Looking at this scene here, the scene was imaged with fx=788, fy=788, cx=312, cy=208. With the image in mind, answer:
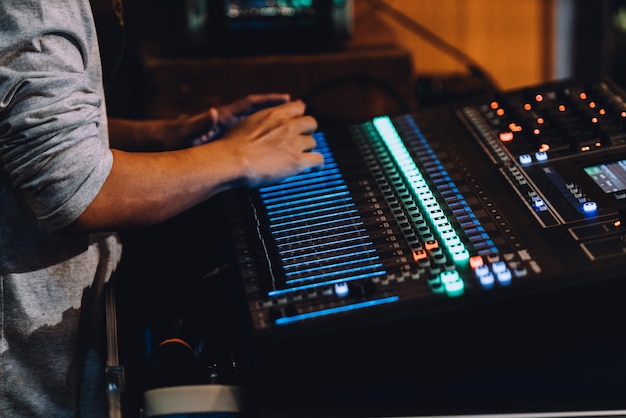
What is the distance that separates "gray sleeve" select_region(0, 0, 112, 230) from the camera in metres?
0.75

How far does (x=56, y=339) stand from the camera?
0.88 meters

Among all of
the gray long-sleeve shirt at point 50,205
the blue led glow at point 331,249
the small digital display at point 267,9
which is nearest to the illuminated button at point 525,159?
the blue led glow at point 331,249

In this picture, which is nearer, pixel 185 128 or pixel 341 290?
pixel 341 290

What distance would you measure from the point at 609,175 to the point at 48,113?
1.88ft

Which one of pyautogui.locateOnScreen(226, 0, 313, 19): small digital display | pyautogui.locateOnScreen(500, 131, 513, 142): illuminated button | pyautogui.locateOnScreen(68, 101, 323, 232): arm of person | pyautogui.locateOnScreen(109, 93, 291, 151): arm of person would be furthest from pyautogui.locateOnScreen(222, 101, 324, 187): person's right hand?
pyautogui.locateOnScreen(226, 0, 313, 19): small digital display

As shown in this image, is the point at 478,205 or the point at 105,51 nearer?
the point at 478,205

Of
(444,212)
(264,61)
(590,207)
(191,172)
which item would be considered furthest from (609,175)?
(264,61)

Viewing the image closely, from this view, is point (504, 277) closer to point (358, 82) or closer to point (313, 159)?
point (313, 159)

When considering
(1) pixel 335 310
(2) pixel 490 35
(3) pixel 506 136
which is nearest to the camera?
(1) pixel 335 310

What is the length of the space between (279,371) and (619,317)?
0.31 m

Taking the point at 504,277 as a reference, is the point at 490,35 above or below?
below

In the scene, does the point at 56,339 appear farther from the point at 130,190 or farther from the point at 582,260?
the point at 582,260

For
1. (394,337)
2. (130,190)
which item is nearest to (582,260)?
(394,337)

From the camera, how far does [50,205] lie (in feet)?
2.56
